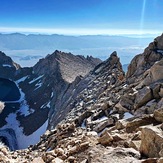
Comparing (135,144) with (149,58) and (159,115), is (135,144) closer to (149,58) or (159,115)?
(159,115)

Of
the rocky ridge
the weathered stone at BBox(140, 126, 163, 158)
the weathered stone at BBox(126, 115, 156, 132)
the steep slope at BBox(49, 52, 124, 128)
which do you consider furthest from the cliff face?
the weathered stone at BBox(140, 126, 163, 158)

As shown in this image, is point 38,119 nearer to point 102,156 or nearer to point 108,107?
point 108,107

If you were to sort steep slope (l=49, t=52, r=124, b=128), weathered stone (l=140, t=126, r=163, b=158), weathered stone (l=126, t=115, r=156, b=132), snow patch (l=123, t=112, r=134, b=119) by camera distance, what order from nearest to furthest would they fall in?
weathered stone (l=140, t=126, r=163, b=158) → weathered stone (l=126, t=115, r=156, b=132) → snow patch (l=123, t=112, r=134, b=119) → steep slope (l=49, t=52, r=124, b=128)

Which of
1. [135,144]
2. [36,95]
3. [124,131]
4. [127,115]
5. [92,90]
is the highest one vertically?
[135,144]

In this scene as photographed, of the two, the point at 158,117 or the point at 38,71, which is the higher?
the point at 158,117

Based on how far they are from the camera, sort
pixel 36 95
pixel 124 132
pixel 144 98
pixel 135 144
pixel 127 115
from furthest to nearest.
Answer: pixel 36 95 < pixel 127 115 < pixel 144 98 < pixel 124 132 < pixel 135 144

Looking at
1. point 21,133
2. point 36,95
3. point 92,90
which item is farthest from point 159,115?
point 36,95

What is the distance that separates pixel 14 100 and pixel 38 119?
4612cm

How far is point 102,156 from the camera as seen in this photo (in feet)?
38.9

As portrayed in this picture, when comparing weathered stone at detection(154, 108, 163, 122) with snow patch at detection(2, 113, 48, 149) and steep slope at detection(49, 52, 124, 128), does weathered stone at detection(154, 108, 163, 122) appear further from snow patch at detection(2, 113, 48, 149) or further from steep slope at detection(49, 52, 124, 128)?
snow patch at detection(2, 113, 48, 149)

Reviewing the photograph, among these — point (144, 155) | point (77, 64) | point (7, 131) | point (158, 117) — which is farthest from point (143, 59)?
point (77, 64)

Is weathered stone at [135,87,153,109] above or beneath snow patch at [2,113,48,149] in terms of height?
above

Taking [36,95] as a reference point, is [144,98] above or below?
above

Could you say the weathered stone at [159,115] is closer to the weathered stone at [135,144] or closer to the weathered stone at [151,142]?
the weathered stone at [135,144]
